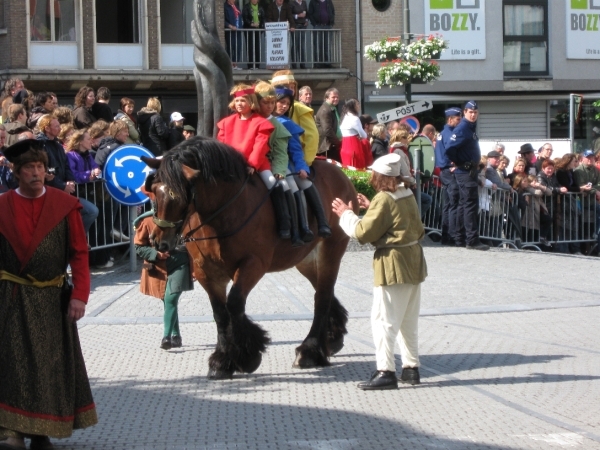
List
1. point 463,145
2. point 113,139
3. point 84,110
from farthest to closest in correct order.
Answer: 1. point 463,145
2. point 84,110
3. point 113,139

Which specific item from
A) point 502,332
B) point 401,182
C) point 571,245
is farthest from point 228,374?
point 571,245

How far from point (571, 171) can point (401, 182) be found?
12.4 meters

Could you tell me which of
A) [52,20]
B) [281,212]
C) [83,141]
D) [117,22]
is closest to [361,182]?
[83,141]

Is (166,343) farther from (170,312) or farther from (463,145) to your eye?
(463,145)

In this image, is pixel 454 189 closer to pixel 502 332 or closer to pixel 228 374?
pixel 502 332

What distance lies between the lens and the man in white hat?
27.2 ft

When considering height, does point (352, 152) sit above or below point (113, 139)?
below

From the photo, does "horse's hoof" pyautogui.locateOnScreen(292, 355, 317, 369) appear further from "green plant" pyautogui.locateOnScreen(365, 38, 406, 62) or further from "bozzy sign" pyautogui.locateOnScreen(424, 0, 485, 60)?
"bozzy sign" pyautogui.locateOnScreen(424, 0, 485, 60)

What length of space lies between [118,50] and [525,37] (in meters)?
12.7

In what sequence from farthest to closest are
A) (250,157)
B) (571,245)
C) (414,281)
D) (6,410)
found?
(571,245) → (250,157) → (414,281) → (6,410)

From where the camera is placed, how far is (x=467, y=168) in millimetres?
17078

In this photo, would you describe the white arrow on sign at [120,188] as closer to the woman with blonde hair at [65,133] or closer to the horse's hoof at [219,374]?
the woman with blonde hair at [65,133]

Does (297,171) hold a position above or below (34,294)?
above

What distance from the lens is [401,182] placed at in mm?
8477
